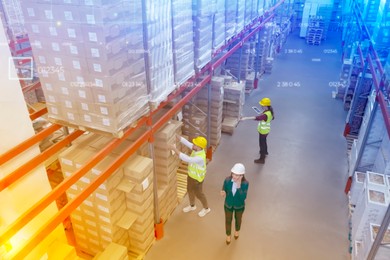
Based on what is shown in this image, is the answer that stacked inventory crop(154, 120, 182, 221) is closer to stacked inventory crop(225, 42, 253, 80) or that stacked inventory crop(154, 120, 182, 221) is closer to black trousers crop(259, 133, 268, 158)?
black trousers crop(259, 133, 268, 158)

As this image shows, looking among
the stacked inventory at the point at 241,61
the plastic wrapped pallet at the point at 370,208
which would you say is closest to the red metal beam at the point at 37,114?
the plastic wrapped pallet at the point at 370,208

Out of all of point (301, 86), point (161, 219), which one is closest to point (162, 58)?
point (161, 219)

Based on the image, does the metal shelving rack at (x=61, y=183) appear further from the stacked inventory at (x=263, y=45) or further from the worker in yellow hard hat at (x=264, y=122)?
the stacked inventory at (x=263, y=45)

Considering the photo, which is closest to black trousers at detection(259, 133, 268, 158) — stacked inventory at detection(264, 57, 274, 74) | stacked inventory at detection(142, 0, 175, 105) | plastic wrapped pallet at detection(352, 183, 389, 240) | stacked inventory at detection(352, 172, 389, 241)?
stacked inventory at detection(352, 172, 389, 241)

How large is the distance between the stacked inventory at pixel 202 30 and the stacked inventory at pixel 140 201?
260 centimetres

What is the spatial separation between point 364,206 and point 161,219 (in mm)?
3681

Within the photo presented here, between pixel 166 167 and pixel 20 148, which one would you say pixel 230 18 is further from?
pixel 20 148

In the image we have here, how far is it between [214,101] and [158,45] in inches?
150

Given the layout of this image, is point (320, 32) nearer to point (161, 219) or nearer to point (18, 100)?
point (161, 219)

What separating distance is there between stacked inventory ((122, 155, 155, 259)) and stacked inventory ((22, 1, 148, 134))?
900 millimetres

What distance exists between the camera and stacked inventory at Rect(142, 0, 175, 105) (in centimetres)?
428

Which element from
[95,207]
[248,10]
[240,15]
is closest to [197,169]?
[95,207]

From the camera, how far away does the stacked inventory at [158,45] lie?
4.28 metres

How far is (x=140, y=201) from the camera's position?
5004 millimetres
